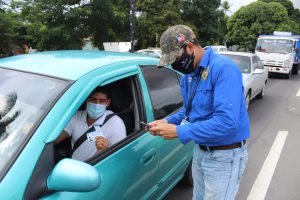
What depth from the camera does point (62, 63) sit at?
8.07 feet

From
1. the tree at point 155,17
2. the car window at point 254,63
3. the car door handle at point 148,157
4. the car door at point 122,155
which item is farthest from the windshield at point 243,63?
the tree at point 155,17

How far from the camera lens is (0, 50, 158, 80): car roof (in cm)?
227

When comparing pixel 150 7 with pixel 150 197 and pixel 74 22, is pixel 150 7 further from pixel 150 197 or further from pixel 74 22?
pixel 150 197

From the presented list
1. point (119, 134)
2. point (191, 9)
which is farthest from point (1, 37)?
point (191, 9)

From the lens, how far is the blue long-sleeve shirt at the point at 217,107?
2008mm

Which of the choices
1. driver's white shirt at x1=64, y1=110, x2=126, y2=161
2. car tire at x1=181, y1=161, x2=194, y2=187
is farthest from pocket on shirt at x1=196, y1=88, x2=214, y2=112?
car tire at x1=181, y1=161, x2=194, y2=187

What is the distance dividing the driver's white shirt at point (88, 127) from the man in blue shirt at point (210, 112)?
49cm

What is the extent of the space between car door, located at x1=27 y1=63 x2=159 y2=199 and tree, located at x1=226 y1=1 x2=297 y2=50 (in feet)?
123

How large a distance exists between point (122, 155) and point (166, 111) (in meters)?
0.95

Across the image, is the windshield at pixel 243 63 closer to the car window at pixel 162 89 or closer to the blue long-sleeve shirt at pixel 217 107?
the car window at pixel 162 89

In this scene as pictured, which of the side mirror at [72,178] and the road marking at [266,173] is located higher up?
the side mirror at [72,178]

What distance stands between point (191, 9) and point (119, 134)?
1161 inches

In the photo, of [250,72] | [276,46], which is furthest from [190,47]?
[276,46]

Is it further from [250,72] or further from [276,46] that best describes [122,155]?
[276,46]
